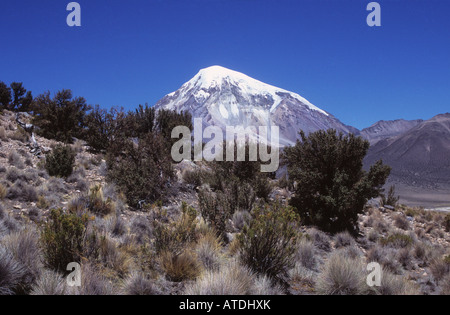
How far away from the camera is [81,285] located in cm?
309

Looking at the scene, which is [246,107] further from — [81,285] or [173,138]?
[81,285]

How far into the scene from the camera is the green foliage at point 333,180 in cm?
893

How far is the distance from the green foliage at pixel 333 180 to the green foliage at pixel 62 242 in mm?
7371

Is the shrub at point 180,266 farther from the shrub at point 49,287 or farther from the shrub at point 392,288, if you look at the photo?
the shrub at point 392,288

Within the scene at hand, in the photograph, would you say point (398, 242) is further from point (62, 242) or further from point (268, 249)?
point (62, 242)

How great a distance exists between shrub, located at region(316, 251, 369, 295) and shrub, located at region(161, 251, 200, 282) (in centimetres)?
181

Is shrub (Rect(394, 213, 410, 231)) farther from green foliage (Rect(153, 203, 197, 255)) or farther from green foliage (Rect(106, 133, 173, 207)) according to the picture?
green foliage (Rect(153, 203, 197, 255))

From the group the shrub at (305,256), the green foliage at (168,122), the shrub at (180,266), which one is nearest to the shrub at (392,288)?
the shrub at (305,256)

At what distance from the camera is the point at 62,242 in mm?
3729

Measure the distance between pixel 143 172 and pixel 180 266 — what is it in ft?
17.8

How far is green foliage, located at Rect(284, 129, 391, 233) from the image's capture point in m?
8.93

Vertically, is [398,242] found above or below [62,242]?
below

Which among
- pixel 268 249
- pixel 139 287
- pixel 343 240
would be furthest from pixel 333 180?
pixel 139 287

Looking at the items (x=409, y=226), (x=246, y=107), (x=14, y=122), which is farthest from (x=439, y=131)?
(x=14, y=122)
